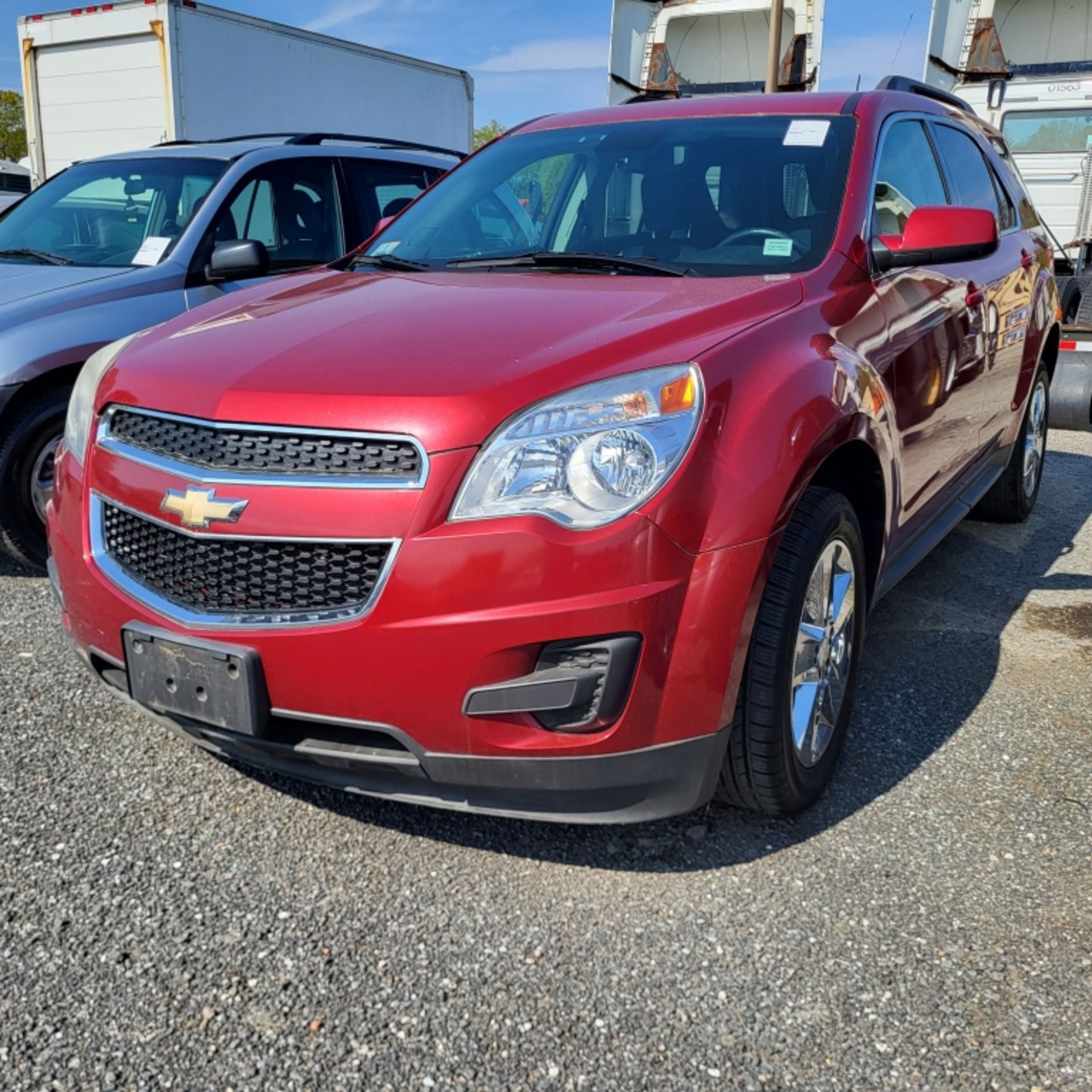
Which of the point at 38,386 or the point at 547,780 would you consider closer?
the point at 547,780

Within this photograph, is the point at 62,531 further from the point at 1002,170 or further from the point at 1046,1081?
the point at 1002,170

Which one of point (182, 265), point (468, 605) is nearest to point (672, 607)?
point (468, 605)

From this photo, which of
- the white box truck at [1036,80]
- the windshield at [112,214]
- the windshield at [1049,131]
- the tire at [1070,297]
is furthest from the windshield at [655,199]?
the windshield at [1049,131]

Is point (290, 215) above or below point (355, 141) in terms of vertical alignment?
below

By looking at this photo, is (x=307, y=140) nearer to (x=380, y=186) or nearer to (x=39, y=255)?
(x=380, y=186)

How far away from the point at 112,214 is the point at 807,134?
11.5 ft

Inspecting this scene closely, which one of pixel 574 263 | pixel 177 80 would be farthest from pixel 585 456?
pixel 177 80

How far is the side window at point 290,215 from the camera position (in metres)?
5.33

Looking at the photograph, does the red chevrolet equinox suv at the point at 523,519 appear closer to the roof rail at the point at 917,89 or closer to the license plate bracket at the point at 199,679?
the license plate bracket at the point at 199,679

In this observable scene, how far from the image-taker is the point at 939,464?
3627 mm

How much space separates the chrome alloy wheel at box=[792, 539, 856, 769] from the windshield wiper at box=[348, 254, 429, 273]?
155cm

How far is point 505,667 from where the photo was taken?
2.17m

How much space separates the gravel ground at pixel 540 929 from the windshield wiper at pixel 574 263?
4.63 feet

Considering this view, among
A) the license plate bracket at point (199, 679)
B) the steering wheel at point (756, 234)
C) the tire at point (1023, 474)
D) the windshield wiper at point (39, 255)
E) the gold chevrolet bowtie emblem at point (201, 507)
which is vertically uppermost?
the steering wheel at point (756, 234)
